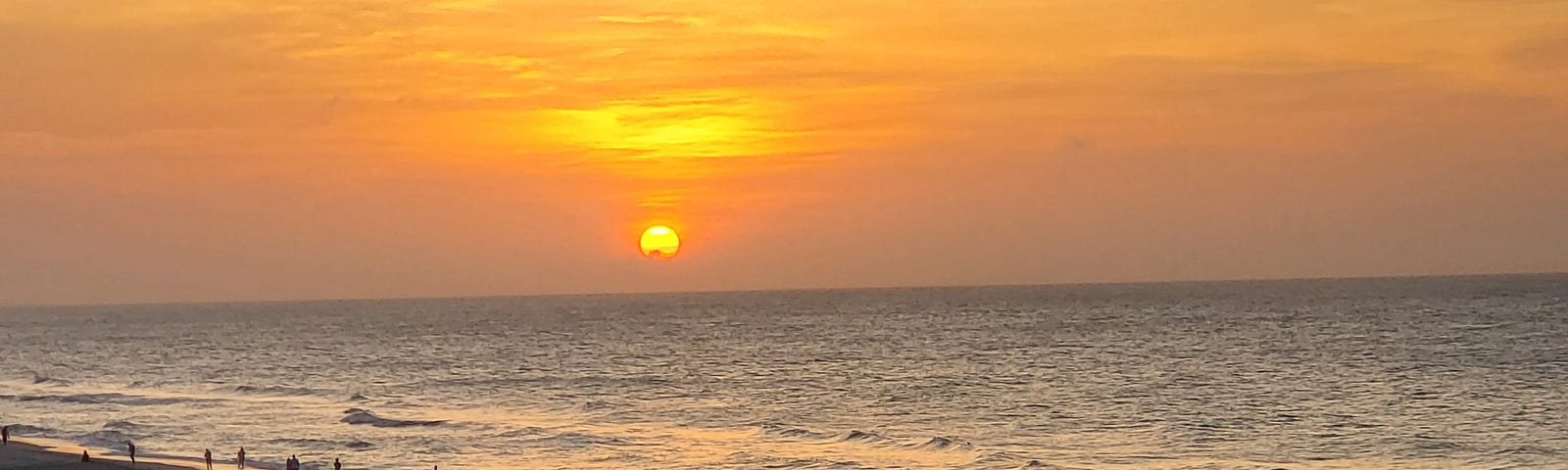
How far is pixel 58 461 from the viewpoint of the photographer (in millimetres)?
45219

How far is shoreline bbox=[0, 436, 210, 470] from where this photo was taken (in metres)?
43.8

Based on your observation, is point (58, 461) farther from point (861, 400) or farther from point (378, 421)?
point (861, 400)

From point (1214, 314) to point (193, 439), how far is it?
145115 mm

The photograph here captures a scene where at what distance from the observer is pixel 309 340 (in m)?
164

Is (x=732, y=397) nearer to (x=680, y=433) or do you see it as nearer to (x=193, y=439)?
(x=680, y=433)

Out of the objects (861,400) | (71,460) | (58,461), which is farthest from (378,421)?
(861,400)

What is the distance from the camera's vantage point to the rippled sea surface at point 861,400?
5003 centimetres

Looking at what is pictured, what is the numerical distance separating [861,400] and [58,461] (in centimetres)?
3439

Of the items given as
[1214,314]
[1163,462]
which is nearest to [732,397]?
[1163,462]

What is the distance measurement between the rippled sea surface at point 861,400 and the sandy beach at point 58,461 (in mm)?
4219

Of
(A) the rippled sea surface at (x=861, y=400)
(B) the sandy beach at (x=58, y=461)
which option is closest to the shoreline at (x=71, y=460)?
(B) the sandy beach at (x=58, y=461)

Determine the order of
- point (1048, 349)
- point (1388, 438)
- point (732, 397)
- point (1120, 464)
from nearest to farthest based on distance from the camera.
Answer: point (1120, 464), point (1388, 438), point (732, 397), point (1048, 349)

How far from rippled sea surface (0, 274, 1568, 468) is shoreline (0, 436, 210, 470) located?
9.51ft

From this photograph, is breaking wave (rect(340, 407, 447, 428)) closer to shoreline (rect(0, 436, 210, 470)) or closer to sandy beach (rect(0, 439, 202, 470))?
shoreline (rect(0, 436, 210, 470))
